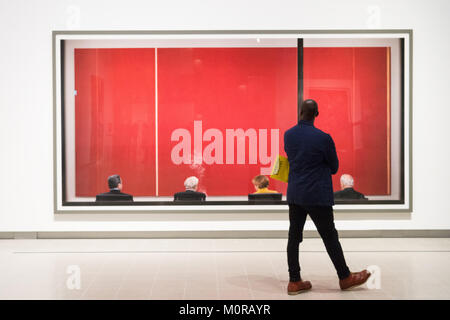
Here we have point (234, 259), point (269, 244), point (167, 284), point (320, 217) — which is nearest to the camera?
point (320, 217)

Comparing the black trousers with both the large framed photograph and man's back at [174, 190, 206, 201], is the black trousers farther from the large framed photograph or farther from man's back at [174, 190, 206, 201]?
man's back at [174, 190, 206, 201]

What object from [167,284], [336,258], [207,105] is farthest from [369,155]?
[167,284]

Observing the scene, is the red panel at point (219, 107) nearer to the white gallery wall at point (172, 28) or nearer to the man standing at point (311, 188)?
the white gallery wall at point (172, 28)

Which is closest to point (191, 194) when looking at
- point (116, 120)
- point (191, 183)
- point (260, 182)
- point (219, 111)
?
point (191, 183)

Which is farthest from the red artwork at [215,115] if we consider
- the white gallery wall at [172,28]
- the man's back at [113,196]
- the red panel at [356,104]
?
the white gallery wall at [172,28]

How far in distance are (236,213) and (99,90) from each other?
8.89ft

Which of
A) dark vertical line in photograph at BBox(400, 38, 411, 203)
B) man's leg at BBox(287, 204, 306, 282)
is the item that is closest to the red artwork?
dark vertical line in photograph at BBox(400, 38, 411, 203)

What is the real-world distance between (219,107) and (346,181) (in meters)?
2.16

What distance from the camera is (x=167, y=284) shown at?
4395 mm

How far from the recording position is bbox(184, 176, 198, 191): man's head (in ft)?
22.4

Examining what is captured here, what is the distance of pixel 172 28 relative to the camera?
6637mm

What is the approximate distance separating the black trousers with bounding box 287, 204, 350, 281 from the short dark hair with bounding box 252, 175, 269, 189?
2667mm

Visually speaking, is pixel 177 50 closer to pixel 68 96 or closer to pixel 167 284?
pixel 68 96

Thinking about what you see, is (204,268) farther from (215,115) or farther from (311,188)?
(215,115)
